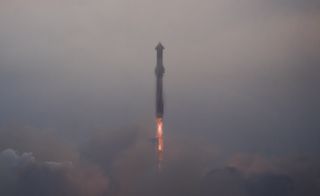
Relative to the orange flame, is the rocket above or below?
above

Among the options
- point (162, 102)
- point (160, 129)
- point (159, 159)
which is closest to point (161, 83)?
point (162, 102)

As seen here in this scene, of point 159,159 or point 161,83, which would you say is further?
point 159,159

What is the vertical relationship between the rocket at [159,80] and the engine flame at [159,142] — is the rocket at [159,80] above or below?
→ above

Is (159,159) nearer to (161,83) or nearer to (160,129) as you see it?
(160,129)

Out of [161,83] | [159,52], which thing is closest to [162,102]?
[161,83]

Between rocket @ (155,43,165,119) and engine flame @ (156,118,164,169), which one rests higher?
rocket @ (155,43,165,119)

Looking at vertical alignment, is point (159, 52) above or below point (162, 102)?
above

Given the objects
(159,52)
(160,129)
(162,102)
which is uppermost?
(159,52)

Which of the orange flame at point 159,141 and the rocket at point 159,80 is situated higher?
the rocket at point 159,80

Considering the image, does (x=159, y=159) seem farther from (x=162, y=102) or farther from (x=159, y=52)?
(x=159, y=52)
